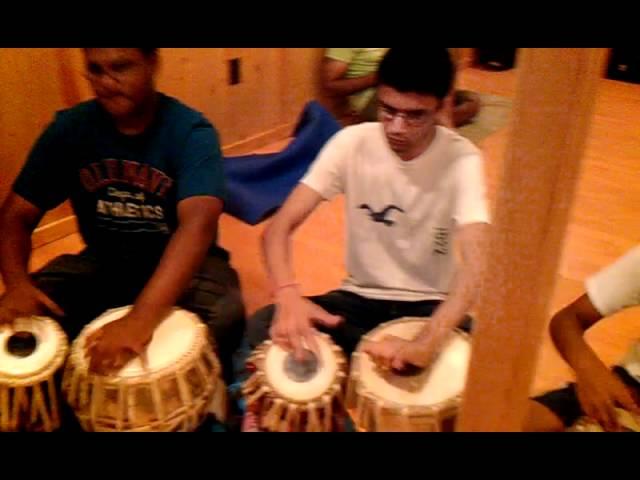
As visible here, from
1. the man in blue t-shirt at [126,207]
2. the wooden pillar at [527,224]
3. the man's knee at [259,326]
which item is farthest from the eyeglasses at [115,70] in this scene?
the wooden pillar at [527,224]

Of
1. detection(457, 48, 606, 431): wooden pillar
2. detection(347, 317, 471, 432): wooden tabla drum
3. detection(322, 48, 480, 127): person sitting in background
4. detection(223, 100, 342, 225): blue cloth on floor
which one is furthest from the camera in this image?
detection(322, 48, 480, 127): person sitting in background

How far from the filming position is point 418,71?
1126 mm

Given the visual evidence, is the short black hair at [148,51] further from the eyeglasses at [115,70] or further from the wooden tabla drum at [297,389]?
the wooden tabla drum at [297,389]

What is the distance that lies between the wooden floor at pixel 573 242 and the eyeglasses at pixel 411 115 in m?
0.36

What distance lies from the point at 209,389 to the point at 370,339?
262 mm

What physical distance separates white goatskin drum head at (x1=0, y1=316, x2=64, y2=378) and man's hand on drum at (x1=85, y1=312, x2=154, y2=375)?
0.06m

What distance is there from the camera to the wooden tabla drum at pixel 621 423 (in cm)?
100

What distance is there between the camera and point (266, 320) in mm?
1308

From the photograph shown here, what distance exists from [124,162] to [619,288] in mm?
874

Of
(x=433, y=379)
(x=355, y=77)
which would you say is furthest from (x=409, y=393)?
(x=355, y=77)

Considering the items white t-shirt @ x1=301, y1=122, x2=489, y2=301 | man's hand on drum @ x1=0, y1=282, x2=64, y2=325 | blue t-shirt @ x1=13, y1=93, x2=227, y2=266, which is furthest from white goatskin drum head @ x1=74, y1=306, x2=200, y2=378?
white t-shirt @ x1=301, y1=122, x2=489, y2=301

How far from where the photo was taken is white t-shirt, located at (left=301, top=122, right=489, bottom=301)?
1.21 metres

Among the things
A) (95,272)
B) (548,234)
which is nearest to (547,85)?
(548,234)

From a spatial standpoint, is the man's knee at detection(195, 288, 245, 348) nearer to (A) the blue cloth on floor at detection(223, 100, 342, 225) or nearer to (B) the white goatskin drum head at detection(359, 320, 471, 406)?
(B) the white goatskin drum head at detection(359, 320, 471, 406)
